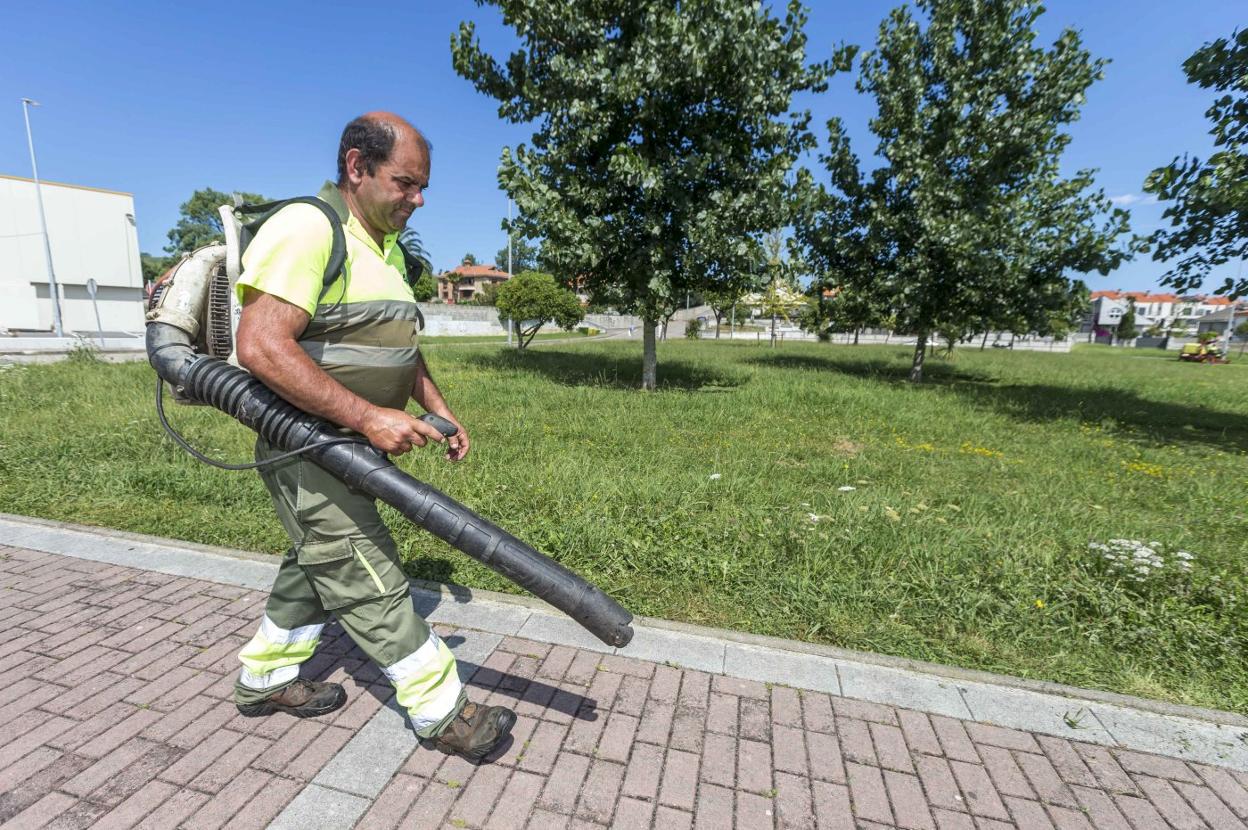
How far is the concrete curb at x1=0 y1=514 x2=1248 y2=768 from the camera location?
2.32 m

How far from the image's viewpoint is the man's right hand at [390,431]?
1684 millimetres

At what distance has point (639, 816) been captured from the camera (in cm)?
188

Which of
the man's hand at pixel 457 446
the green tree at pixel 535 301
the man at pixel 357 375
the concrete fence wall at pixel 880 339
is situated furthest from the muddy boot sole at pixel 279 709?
the concrete fence wall at pixel 880 339

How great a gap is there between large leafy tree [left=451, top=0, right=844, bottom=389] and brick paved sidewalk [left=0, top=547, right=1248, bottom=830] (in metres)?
9.29

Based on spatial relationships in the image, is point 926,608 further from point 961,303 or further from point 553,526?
point 961,303

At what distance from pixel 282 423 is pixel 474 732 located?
1243 mm

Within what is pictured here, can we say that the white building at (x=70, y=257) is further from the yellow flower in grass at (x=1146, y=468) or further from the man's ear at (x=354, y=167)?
the yellow flower in grass at (x=1146, y=468)

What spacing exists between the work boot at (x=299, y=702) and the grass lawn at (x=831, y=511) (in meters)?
1.15

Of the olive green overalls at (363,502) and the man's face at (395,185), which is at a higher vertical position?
the man's face at (395,185)

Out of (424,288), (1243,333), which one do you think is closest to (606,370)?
→ (424,288)

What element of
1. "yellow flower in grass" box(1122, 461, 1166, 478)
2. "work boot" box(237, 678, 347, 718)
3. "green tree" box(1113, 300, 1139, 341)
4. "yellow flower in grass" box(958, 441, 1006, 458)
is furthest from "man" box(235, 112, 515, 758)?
"green tree" box(1113, 300, 1139, 341)

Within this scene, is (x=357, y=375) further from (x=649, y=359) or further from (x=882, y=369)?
(x=882, y=369)

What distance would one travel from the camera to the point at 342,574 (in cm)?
188

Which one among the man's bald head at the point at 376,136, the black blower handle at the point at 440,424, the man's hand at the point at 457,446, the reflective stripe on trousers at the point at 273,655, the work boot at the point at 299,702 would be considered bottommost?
the work boot at the point at 299,702
